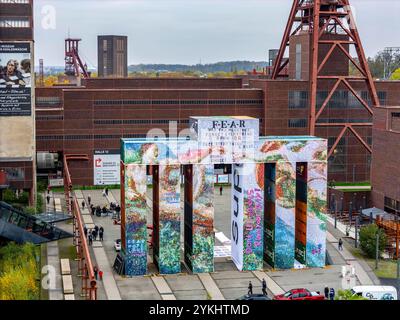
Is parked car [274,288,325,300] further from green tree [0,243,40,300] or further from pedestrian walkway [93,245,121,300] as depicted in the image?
green tree [0,243,40,300]

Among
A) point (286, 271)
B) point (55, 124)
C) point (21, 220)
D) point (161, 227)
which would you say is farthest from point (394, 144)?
point (55, 124)

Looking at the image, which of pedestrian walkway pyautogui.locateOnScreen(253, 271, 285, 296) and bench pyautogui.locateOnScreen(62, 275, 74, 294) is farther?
pedestrian walkway pyautogui.locateOnScreen(253, 271, 285, 296)

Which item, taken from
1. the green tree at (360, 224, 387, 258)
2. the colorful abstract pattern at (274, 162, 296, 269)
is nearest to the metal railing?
the colorful abstract pattern at (274, 162, 296, 269)

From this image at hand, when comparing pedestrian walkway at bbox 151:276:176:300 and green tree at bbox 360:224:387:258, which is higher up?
green tree at bbox 360:224:387:258

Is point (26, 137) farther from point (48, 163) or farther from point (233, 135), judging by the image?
point (233, 135)

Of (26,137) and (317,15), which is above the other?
(317,15)

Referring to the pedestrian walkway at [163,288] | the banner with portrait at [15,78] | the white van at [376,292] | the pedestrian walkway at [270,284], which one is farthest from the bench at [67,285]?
the banner with portrait at [15,78]

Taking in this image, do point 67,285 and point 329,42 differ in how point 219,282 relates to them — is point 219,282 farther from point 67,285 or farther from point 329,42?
point 329,42
